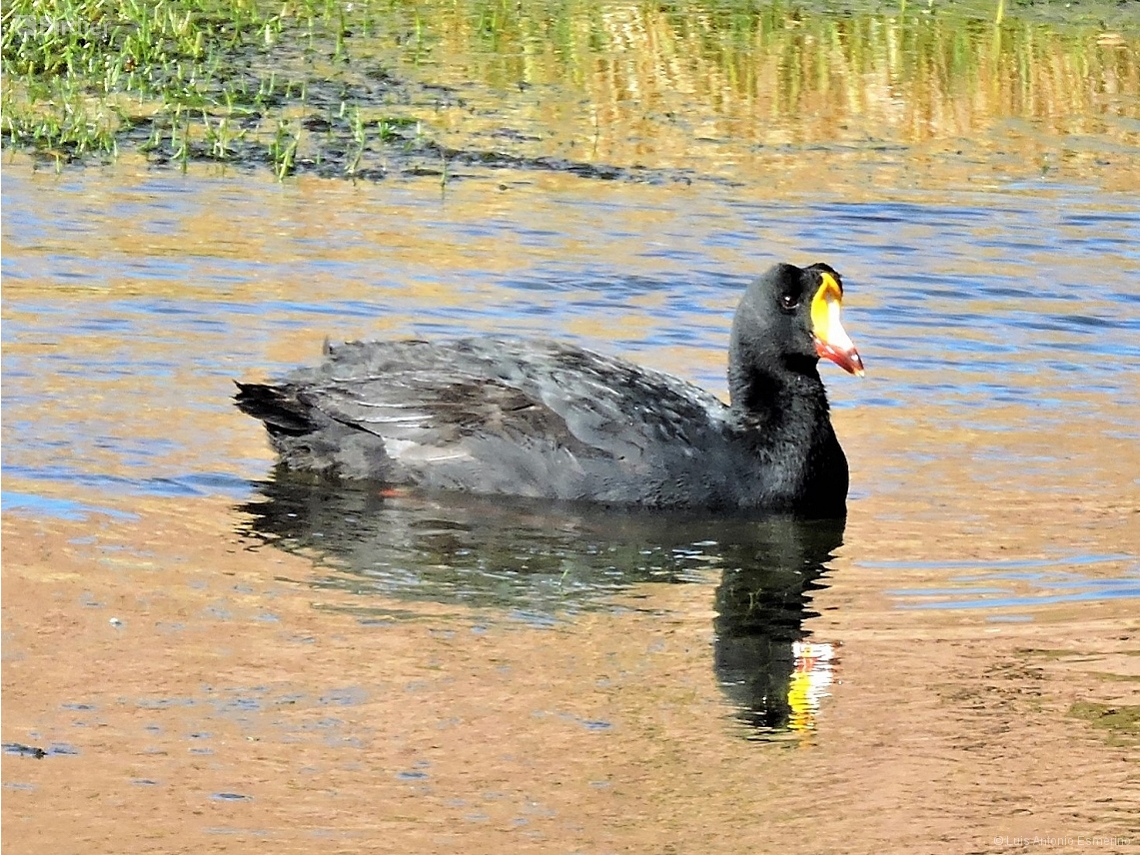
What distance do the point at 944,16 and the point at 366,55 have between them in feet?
19.4

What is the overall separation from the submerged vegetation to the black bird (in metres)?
5.26

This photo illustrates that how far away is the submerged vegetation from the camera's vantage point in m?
15.9

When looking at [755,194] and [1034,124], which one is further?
[1034,124]

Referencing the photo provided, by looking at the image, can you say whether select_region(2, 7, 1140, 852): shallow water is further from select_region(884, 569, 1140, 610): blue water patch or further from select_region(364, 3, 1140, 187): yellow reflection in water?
select_region(364, 3, 1140, 187): yellow reflection in water

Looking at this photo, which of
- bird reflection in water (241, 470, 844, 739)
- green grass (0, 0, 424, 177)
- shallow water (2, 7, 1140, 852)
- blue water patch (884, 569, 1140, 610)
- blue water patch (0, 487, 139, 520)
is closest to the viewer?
shallow water (2, 7, 1140, 852)

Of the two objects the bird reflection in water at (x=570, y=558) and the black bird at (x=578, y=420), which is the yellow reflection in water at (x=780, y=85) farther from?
the bird reflection in water at (x=570, y=558)

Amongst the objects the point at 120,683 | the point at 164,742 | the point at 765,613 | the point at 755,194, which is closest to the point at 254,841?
the point at 164,742

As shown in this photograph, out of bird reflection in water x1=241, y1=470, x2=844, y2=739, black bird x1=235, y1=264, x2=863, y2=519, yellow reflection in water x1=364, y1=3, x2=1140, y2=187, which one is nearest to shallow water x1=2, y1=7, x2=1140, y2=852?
bird reflection in water x1=241, y1=470, x2=844, y2=739

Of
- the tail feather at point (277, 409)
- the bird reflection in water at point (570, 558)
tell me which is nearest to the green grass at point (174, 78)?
the tail feather at point (277, 409)

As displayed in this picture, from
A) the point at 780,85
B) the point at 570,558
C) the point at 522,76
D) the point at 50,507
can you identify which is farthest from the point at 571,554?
the point at 780,85

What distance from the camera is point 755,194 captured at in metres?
15.2

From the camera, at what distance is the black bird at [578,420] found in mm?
9383

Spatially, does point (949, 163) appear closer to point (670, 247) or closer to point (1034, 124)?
point (1034, 124)

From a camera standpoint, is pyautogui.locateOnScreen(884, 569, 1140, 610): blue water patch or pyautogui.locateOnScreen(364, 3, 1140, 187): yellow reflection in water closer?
pyautogui.locateOnScreen(884, 569, 1140, 610): blue water patch
